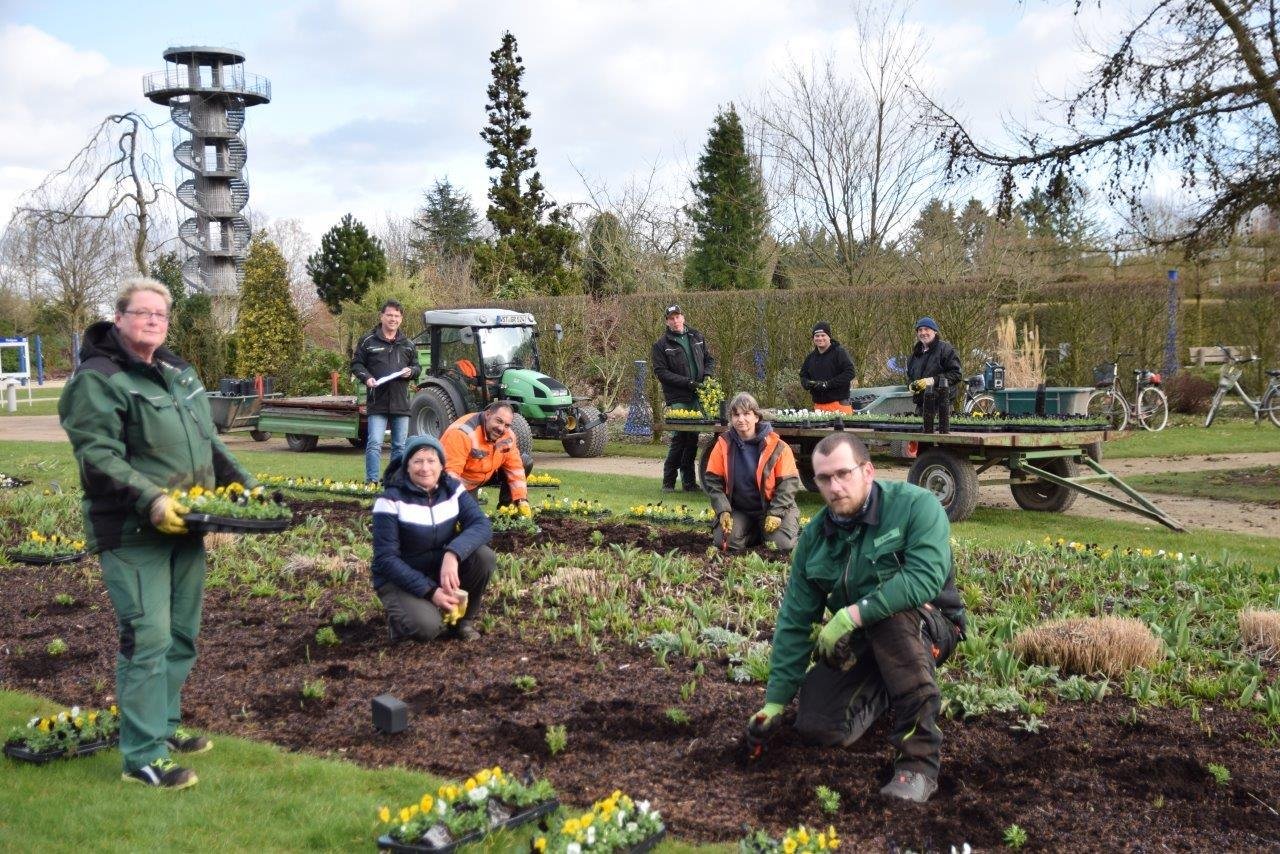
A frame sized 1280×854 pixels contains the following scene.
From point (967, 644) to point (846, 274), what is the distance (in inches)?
750

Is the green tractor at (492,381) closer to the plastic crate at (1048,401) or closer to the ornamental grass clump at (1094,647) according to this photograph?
the plastic crate at (1048,401)

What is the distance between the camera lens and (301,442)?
19.3 meters

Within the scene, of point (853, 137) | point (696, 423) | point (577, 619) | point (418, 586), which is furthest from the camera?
point (853, 137)

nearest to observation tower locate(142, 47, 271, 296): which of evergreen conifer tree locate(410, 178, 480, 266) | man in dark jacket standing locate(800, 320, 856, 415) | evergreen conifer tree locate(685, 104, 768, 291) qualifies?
evergreen conifer tree locate(410, 178, 480, 266)

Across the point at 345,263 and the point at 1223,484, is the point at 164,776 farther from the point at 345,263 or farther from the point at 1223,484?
the point at 345,263

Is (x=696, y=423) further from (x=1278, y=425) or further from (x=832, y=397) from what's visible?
(x=1278, y=425)

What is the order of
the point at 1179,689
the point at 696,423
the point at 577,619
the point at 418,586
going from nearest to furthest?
the point at 1179,689 → the point at 418,586 → the point at 577,619 → the point at 696,423

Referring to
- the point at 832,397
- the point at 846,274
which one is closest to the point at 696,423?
the point at 832,397

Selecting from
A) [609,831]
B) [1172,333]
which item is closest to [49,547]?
[609,831]

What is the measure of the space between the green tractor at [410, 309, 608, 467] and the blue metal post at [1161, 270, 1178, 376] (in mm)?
10447

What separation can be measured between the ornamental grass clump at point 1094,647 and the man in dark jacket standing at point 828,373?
6779 millimetres

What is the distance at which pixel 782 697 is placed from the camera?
4.23 meters

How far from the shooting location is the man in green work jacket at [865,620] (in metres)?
4.04

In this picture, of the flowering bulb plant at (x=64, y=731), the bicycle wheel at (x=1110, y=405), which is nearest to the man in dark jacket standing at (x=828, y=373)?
the bicycle wheel at (x=1110, y=405)
